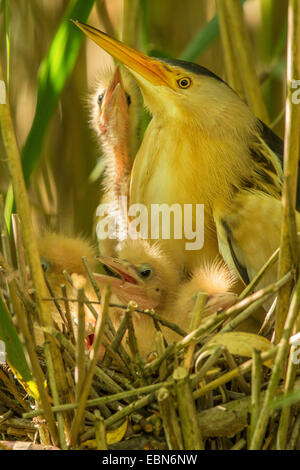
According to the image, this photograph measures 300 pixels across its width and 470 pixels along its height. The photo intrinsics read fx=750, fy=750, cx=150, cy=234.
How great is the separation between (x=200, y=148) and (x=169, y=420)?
0.64 meters

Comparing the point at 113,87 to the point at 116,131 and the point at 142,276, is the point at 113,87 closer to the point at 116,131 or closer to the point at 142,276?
the point at 116,131

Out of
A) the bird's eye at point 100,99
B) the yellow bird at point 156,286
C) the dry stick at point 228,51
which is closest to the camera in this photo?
the yellow bird at point 156,286

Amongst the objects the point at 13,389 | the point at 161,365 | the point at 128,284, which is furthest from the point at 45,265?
the point at 161,365

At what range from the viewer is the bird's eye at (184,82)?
1379 millimetres

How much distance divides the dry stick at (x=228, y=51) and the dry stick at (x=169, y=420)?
855 mm

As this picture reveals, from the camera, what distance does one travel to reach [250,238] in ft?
4.30

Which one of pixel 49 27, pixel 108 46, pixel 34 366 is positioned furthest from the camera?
pixel 49 27

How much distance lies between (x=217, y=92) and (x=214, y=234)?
10.4 inches

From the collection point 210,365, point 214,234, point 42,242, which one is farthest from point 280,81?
point 210,365

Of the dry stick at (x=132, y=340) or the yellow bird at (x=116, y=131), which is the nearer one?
the dry stick at (x=132, y=340)

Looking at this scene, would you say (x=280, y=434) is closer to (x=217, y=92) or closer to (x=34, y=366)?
(x=34, y=366)

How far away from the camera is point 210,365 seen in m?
0.92

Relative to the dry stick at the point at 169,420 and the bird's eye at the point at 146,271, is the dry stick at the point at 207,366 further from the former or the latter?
the bird's eye at the point at 146,271

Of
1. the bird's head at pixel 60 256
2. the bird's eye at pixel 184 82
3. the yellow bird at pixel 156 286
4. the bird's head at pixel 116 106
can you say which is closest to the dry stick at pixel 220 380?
the yellow bird at pixel 156 286
